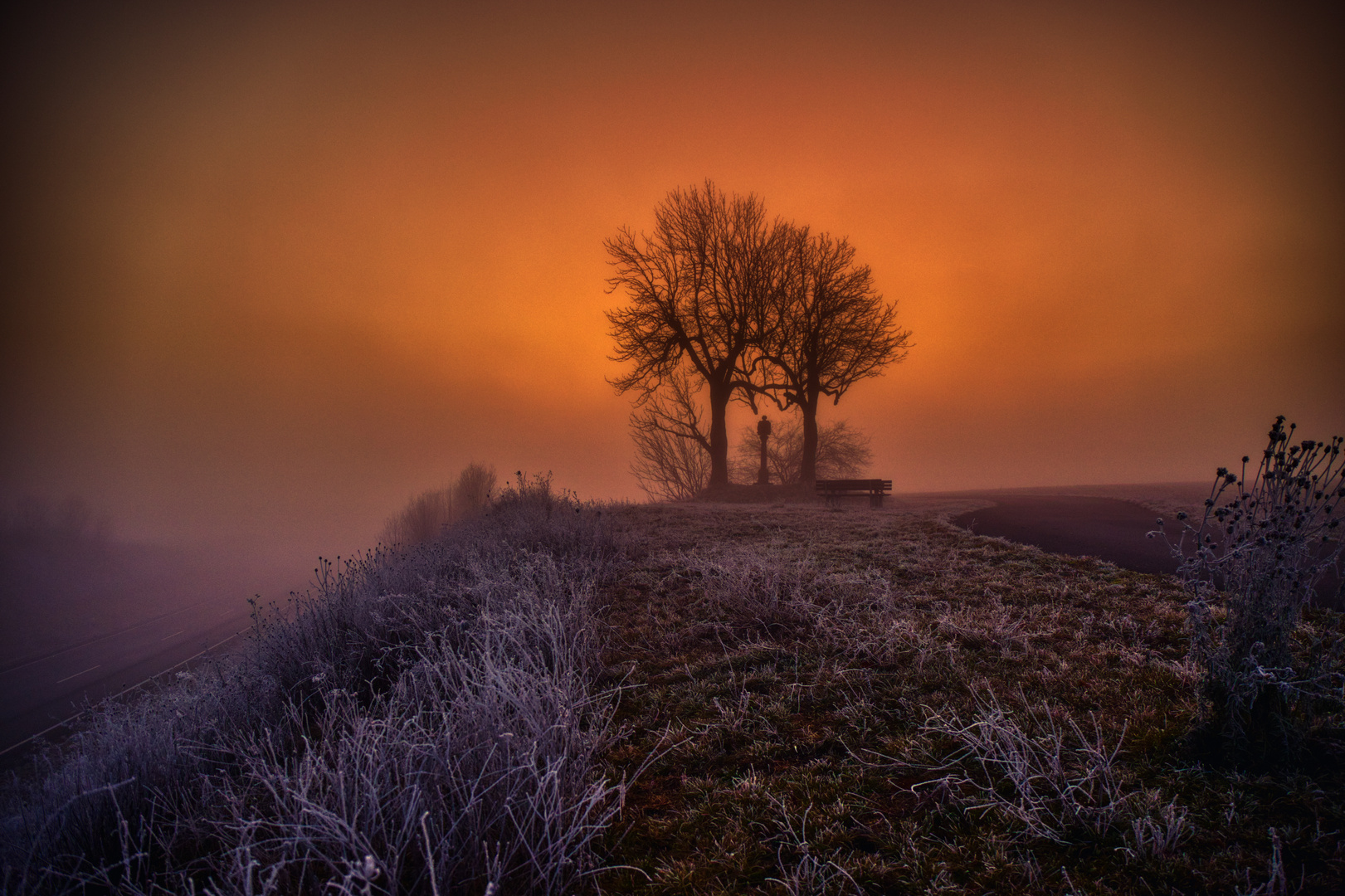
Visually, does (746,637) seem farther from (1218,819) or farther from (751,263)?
(751,263)

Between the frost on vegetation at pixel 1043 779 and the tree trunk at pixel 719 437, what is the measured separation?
61.6 ft

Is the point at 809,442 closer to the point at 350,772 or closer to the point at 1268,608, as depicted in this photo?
the point at 1268,608

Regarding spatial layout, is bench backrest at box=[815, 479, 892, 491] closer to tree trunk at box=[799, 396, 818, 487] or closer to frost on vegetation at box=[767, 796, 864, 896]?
tree trunk at box=[799, 396, 818, 487]

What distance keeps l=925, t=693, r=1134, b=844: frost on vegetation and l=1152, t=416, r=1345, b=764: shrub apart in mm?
522

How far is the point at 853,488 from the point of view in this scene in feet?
58.6

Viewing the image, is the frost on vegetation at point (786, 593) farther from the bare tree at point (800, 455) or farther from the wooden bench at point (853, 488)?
the bare tree at point (800, 455)

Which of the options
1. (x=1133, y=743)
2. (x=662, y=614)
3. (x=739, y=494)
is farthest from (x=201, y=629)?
(x=1133, y=743)

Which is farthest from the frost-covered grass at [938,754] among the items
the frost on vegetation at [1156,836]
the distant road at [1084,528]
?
the distant road at [1084,528]

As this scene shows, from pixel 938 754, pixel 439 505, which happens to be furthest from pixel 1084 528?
pixel 439 505

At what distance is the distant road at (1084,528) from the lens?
288 inches

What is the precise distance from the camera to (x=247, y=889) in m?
1.41

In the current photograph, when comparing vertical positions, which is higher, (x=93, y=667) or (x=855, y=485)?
(x=855, y=485)

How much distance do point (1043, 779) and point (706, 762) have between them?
5.14 feet

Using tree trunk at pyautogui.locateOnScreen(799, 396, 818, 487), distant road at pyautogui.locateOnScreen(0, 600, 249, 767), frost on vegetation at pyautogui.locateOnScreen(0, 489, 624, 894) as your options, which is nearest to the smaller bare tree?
distant road at pyautogui.locateOnScreen(0, 600, 249, 767)
